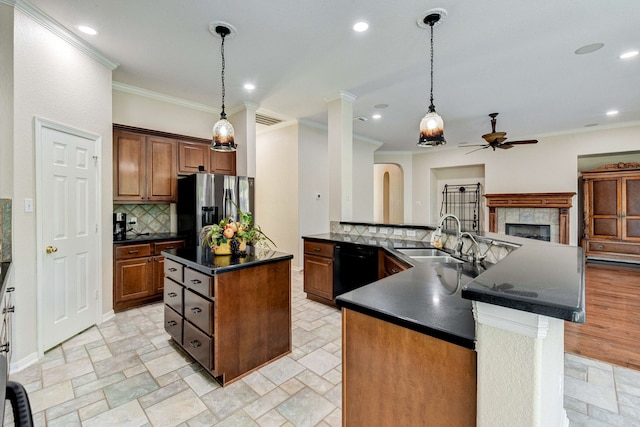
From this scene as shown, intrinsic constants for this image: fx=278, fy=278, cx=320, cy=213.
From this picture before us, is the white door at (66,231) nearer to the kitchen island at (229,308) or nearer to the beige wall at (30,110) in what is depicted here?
the beige wall at (30,110)

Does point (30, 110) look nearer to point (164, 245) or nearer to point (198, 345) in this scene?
point (164, 245)

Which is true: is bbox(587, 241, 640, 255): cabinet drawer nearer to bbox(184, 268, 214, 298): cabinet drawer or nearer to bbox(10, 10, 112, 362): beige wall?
bbox(184, 268, 214, 298): cabinet drawer

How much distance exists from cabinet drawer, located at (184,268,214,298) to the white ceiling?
221cm

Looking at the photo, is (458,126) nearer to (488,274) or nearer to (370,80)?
(370,80)

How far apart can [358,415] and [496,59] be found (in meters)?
3.77

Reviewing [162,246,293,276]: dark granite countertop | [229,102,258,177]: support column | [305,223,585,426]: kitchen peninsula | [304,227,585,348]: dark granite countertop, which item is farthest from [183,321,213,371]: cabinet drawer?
[229,102,258,177]: support column

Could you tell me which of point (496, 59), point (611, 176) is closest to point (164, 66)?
point (496, 59)

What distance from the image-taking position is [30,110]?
93.8 inches

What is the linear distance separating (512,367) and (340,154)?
3651 mm

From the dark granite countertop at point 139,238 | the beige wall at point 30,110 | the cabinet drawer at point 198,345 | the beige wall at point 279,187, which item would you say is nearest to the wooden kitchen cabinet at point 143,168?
the dark granite countertop at point 139,238

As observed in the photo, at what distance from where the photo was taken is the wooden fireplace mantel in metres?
6.06

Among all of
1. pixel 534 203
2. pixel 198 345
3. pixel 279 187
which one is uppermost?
pixel 279 187

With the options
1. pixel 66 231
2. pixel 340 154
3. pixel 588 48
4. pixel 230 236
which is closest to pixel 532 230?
pixel 588 48

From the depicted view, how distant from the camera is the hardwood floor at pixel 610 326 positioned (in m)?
2.50
